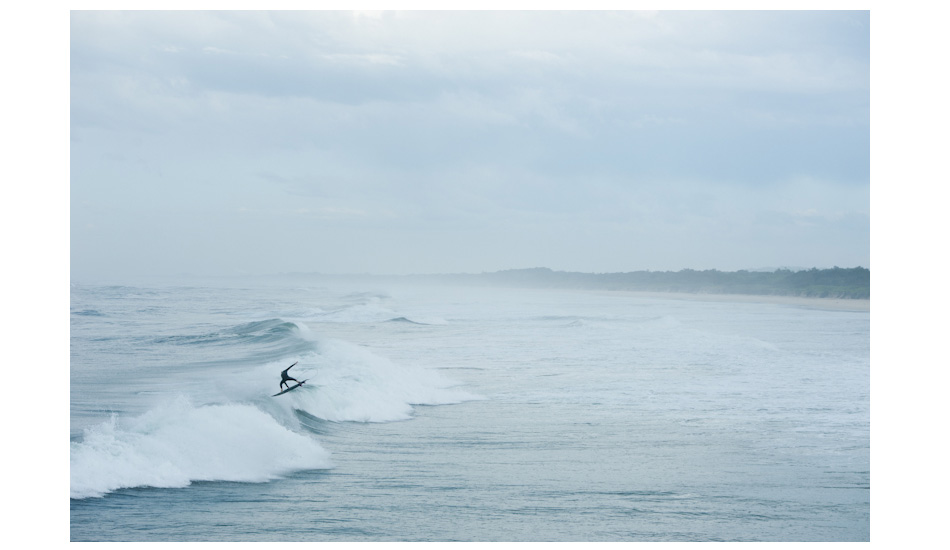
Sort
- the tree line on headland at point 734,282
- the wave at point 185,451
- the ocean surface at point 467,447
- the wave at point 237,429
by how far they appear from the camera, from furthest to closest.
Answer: the tree line on headland at point 734,282
the wave at point 237,429
the wave at point 185,451
the ocean surface at point 467,447

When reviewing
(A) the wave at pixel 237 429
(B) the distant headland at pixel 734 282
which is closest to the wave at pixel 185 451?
(A) the wave at pixel 237 429

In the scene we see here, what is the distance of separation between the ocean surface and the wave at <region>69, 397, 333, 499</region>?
26 millimetres

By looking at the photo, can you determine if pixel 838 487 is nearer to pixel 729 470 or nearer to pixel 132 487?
pixel 729 470

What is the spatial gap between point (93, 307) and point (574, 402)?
30.4 metres

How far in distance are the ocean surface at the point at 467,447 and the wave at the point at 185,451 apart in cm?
3

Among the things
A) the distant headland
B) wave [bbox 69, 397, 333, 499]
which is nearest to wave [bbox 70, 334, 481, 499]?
wave [bbox 69, 397, 333, 499]

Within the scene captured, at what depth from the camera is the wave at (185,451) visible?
7.69m

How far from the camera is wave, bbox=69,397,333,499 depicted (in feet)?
25.2

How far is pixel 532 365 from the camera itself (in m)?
17.6

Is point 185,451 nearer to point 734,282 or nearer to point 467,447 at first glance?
point 467,447

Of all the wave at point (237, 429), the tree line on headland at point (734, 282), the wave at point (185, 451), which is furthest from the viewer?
the tree line on headland at point (734, 282)

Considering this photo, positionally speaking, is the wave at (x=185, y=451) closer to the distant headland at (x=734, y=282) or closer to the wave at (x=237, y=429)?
the wave at (x=237, y=429)

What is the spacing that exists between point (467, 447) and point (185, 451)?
336 centimetres
